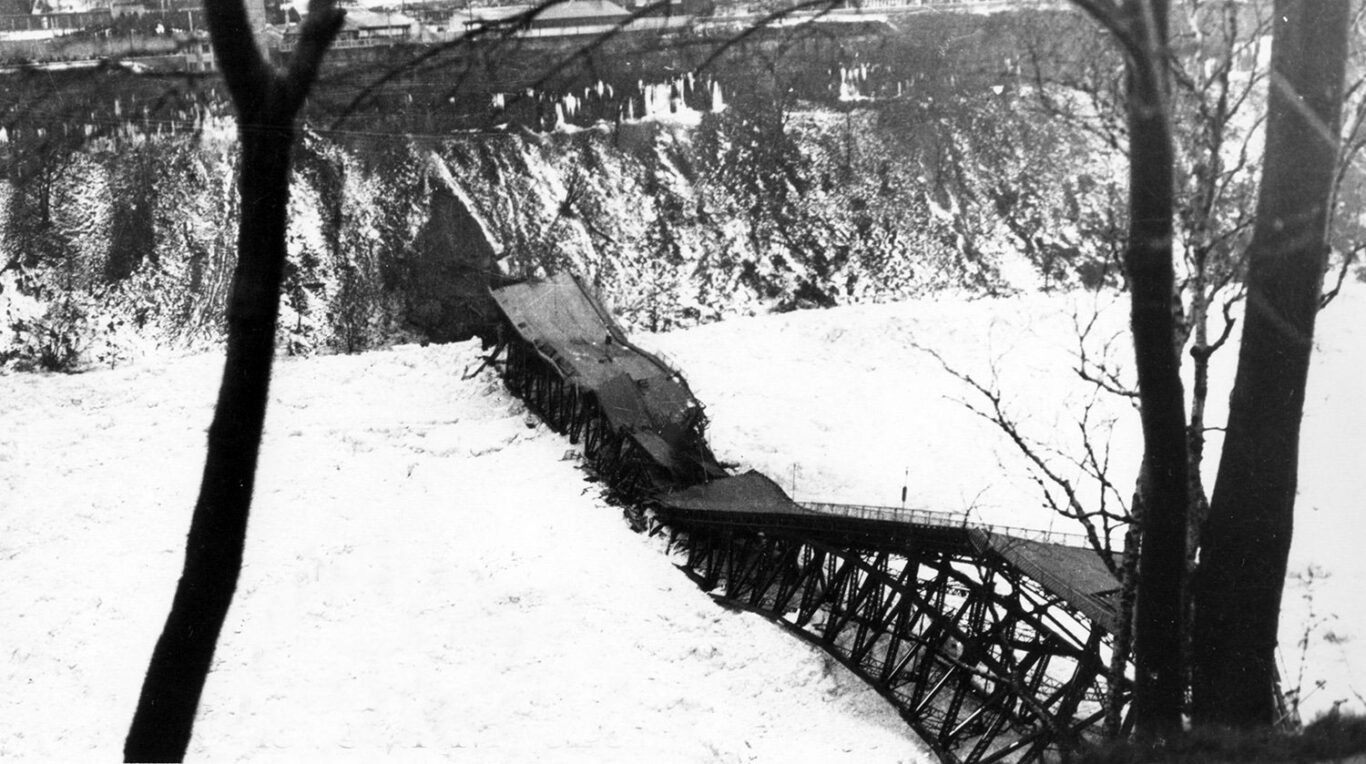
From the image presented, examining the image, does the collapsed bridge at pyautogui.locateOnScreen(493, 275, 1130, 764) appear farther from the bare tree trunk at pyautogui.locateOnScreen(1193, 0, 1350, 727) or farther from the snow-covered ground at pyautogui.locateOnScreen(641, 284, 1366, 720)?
the bare tree trunk at pyautogui.locateOnScreen(1193, 0, 1350, 727)

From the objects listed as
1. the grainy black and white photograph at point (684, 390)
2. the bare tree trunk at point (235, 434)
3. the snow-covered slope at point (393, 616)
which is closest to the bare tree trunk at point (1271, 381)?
the grainy black and white photograph at point (684, 390)

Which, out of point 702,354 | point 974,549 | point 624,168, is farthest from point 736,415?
point 624,168

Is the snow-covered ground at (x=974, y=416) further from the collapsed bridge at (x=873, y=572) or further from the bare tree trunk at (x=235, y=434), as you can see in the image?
the bare tree trunk at (x=235, y=434)

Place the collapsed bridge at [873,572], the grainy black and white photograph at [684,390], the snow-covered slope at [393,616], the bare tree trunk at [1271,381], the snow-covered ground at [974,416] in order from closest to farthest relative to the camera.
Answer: the bare tree trunk at [1271,381] < the grainy black and white photograph at [684,390] < the snow-covered ground at [974,416] < the collapsed bridge at [873,572] < the snow-covered slope at [393,616]

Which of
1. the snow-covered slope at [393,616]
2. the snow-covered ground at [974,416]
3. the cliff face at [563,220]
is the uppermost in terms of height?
the cliff face at [563,220]

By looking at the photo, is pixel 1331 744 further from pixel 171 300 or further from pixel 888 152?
pixel 888 152

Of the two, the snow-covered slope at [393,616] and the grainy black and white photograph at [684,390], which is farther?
the snow-covered slope at [393,616]

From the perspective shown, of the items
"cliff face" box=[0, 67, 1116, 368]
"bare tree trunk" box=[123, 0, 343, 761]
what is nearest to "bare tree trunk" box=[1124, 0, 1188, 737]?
"bare tree trunk" box=[123, 0, 343, 761]
